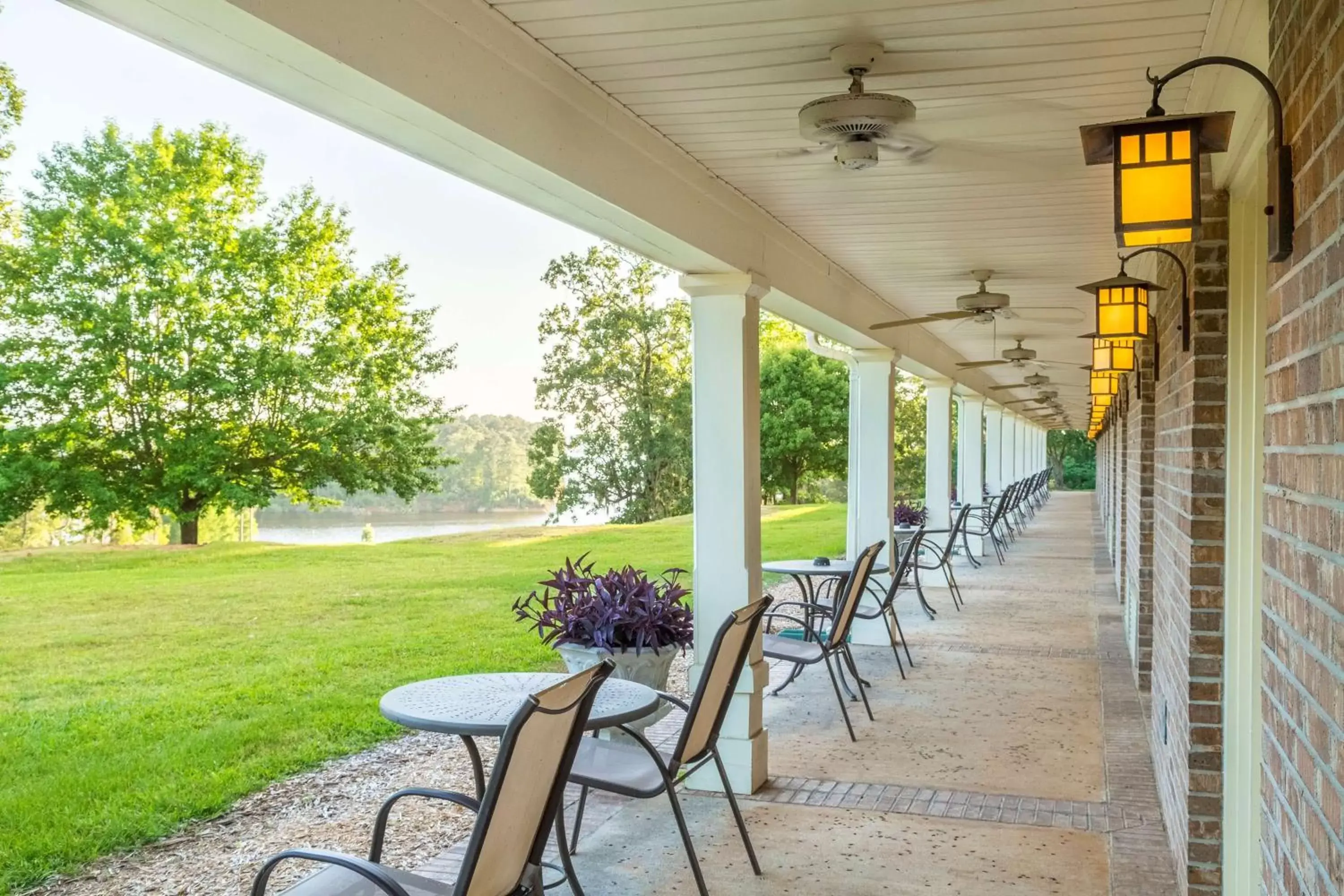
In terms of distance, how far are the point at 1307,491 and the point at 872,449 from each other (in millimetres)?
6267

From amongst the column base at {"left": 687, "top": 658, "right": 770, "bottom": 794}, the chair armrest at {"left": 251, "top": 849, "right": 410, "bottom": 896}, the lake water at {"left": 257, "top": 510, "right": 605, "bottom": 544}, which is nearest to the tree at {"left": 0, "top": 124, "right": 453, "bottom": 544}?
the lake water at {"left": 257, "top": 510, "right": 605, "bottom": 544}

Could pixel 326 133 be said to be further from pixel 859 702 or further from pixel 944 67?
pixel 944 67

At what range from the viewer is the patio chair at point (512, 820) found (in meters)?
2.10

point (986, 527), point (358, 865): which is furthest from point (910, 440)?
point (358, 865)

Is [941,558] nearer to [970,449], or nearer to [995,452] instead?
[970,449]

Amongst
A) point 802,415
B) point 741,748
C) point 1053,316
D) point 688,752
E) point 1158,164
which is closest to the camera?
point 1158,164

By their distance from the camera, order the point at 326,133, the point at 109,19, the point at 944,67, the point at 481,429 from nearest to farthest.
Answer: the point at 109,19
the point at 944,67
the point at 481,429
the point at 326,133

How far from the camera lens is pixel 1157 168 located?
2.07m

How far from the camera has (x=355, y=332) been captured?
19891 millimetres

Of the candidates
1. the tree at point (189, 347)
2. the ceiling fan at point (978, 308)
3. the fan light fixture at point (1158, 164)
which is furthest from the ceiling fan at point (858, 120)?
the tree at point (189, 347)

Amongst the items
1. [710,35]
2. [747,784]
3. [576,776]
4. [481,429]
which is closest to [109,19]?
[710,35]

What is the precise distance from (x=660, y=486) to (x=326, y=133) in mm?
11837

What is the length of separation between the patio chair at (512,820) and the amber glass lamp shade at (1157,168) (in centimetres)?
141

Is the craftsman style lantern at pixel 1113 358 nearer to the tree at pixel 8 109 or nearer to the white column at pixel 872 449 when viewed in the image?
the white column at pixel 872 449
